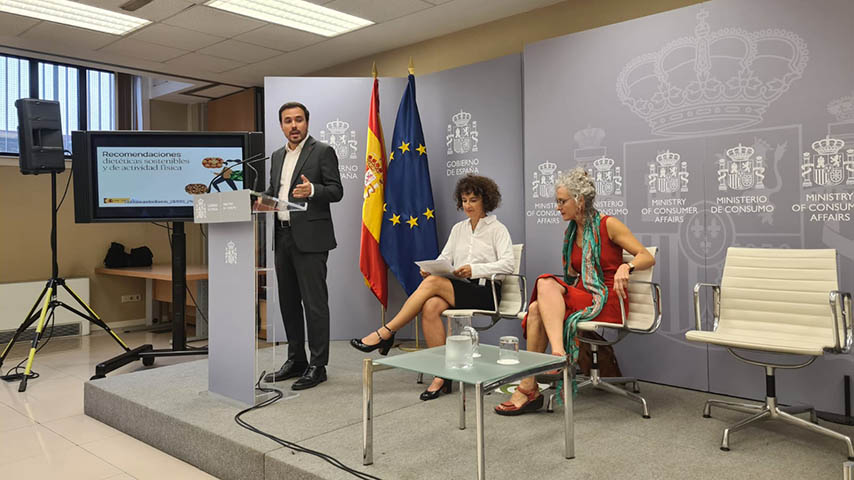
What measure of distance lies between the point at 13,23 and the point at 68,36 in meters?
0.44

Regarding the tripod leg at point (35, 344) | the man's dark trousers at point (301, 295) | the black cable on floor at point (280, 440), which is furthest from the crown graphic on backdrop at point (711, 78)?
the tripod leg at point (35, 344)

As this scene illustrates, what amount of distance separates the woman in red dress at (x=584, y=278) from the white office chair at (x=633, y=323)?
0.07 m

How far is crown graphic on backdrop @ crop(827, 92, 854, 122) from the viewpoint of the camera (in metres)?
3.15

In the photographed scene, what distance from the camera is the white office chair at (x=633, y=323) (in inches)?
125

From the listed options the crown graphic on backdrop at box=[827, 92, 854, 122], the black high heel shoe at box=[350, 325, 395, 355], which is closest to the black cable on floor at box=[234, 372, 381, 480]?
the black high heel shoe at box=[350, 325, 395, 355]

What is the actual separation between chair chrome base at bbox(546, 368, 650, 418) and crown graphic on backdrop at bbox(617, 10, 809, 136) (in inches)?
60.4

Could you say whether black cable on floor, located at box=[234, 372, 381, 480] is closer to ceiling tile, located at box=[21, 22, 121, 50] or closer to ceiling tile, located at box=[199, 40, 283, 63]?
ceiling tile, located at box=[199, 40, 283, 63]

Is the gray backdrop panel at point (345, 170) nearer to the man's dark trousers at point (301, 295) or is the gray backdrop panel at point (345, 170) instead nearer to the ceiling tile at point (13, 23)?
the man's dark trousers at point (301, 295)

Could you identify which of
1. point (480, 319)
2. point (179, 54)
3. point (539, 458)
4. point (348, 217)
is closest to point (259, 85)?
point (179, 54)

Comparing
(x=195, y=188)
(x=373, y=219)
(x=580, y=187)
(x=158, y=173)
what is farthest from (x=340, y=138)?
(x=580, y=187)

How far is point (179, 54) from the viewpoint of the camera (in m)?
6.02

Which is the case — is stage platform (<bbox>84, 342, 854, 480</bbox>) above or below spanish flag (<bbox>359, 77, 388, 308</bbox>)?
below

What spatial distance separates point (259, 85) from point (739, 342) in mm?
6095

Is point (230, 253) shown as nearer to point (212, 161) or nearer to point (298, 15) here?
point (212, 161)
